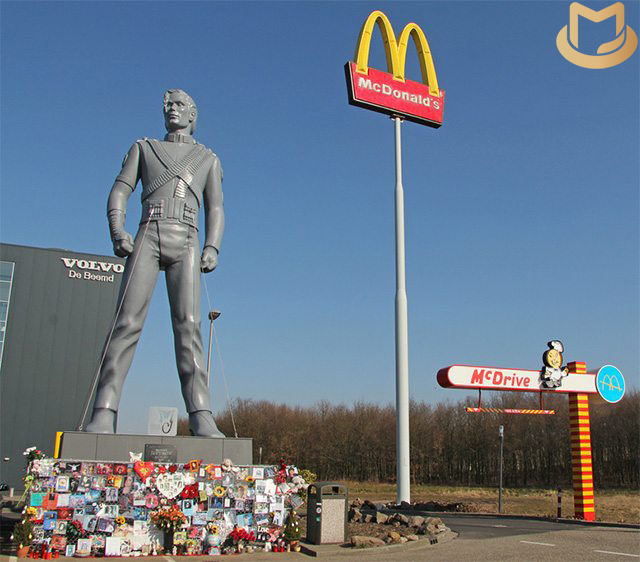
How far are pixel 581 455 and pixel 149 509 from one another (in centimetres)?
1216

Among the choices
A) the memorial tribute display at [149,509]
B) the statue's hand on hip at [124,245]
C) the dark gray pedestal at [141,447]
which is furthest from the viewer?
the statue's hand on hip at [124,245]

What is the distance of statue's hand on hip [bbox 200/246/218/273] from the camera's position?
11.9 meters

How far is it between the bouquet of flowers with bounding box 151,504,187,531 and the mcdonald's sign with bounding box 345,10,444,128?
42.0 ft

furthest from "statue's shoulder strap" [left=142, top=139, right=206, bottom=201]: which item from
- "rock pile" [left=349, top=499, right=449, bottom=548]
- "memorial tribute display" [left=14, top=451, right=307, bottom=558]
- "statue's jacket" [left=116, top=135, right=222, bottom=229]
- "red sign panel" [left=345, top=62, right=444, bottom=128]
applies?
"red sign panel" [left=345, top=62, right=444, bottom=128]

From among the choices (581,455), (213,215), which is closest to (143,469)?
(213,215)

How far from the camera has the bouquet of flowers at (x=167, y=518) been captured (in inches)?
384

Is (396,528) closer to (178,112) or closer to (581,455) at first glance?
(581,455)

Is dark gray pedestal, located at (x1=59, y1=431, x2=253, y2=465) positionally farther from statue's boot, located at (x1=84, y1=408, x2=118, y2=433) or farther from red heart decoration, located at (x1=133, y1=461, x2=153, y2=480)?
red heart decoration, located at (x1=133, y1=461, x2=153, y2=480)

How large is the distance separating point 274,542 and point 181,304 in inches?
172

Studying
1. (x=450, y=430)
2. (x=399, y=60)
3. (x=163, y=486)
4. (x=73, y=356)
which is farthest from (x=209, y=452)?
(x=450, y=430)

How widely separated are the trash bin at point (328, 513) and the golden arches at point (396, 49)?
12626 mm

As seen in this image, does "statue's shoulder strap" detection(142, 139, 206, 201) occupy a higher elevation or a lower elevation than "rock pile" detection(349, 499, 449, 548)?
higher

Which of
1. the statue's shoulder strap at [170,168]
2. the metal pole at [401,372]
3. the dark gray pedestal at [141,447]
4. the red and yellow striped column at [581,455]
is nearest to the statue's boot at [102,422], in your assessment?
the dark gray pedestal at [141,447]

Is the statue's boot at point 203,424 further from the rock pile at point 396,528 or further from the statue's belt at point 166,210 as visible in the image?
the statue's belt at point 166,210
